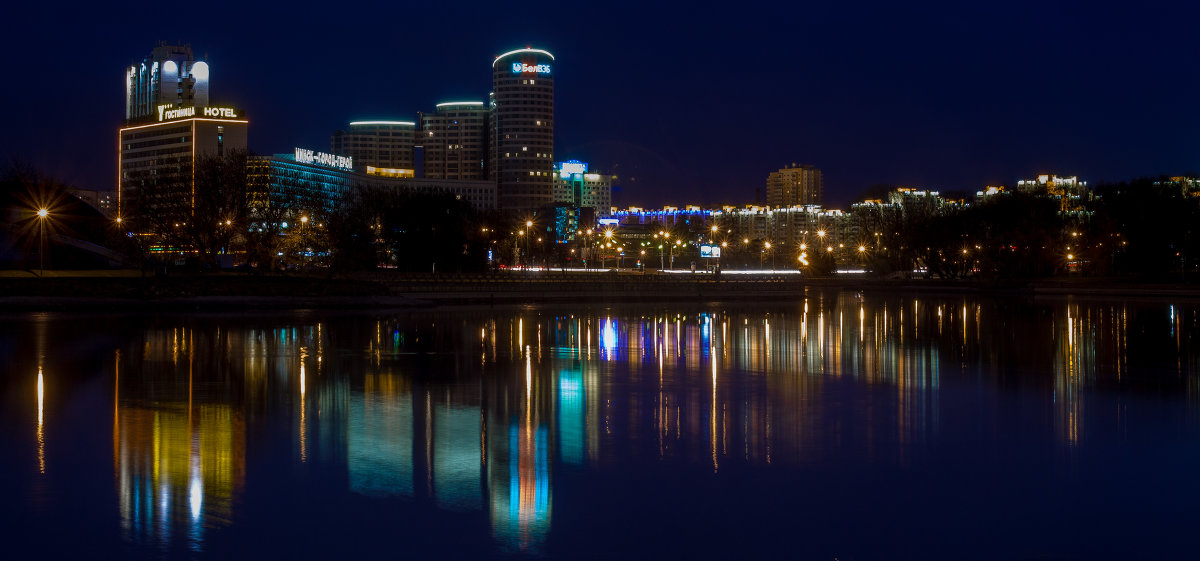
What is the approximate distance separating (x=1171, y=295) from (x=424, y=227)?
5878cm

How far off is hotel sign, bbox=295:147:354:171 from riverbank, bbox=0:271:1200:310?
98.2 meters

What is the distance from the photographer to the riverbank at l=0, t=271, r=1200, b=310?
143 feet

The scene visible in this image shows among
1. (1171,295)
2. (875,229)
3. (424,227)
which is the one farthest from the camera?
(875,229)

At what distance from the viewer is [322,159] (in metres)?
168

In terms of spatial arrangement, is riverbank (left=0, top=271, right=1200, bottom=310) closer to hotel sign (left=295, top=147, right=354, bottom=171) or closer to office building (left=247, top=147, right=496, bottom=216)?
office building (left=247, top=147, right=496, bottom=216)

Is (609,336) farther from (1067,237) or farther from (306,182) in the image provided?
(1067,237)

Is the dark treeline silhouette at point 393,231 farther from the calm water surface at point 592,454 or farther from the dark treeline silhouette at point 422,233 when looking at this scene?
the calm water surface at point 592,454

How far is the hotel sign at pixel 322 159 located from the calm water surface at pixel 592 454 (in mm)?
143179

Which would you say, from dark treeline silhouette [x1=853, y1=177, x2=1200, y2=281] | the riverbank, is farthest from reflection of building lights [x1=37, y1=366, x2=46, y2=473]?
dark treeline silhouette [x1=853, y1=177, x2=1200, y2=281]

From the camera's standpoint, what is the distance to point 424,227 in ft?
261

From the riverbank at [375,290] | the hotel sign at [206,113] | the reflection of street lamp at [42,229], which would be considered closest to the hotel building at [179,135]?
the hotel sign at [206,113]

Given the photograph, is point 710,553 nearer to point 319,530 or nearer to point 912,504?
point 912,504

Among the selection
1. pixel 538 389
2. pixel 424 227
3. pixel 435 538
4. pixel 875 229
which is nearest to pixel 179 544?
pixel 435 538

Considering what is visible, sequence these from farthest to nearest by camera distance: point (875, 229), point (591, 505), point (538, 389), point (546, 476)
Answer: point (875, 229) < point (538, 389) < point (546, 476) < point (591, 505)
